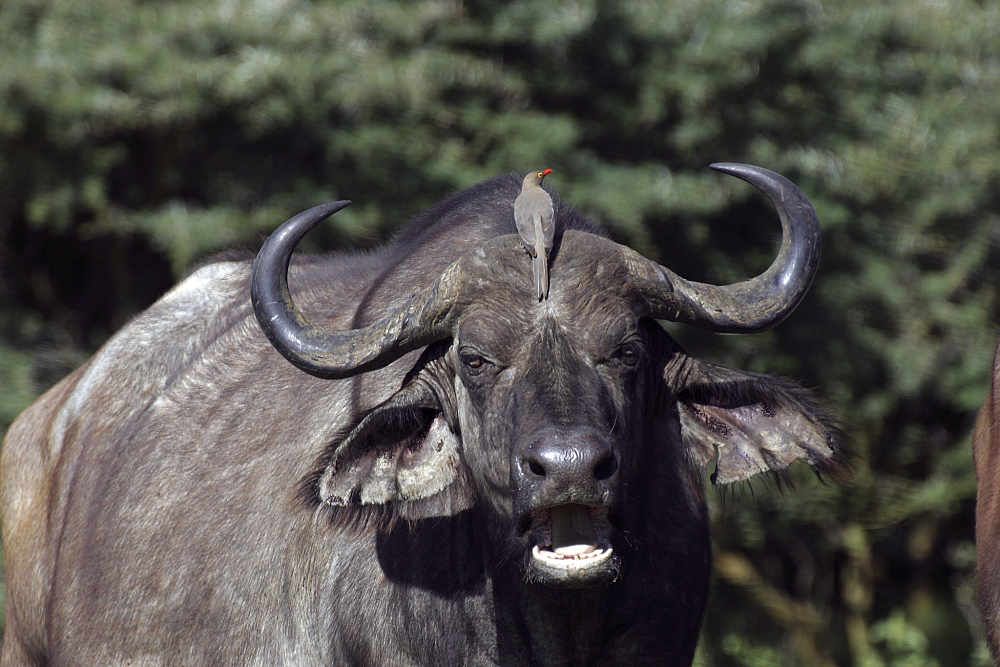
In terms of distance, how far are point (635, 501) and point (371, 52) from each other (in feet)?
23.1

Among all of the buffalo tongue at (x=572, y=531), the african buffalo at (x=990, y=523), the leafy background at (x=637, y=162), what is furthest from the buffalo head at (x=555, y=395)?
the leafy background at (x=637, y=162)

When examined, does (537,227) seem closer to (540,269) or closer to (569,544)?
(540,269)

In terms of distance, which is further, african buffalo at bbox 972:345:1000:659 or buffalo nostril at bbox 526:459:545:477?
african buffalo at bbox 972:345:1000:659

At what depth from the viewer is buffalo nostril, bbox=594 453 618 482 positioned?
13.7 ft

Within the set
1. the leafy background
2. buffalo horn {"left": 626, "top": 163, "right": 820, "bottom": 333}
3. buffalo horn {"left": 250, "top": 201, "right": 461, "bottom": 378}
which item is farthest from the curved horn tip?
the leafy background

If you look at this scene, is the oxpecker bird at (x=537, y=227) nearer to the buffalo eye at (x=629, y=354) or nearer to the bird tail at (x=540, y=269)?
the bird tail at (x=540, y=269)

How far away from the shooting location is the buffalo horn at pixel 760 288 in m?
4.67

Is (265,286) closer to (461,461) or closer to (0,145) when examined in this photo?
(461,461)

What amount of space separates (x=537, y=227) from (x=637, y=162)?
292 inches

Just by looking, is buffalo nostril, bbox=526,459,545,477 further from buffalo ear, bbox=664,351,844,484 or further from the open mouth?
buffalo ear, bbox=664,351,844,484

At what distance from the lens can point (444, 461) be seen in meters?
4.86

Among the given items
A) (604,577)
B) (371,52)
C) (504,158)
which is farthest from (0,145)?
(604,577)

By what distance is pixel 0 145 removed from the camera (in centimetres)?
1074

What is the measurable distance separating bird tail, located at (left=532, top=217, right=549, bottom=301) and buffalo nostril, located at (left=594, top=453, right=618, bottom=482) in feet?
2.02
